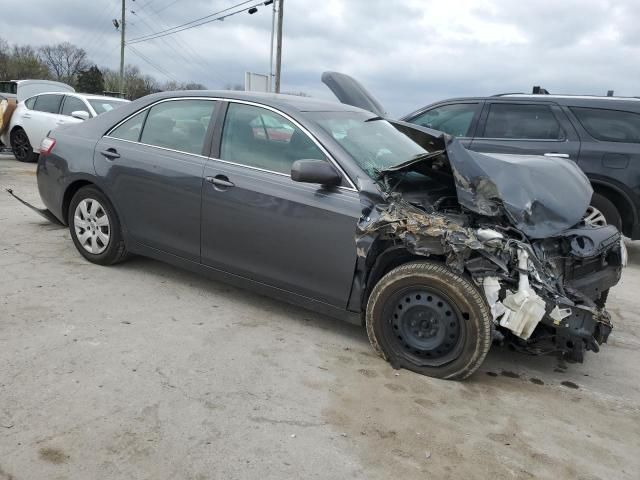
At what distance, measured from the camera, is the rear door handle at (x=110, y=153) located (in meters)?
4.52

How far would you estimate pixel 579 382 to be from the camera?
11.2 feet

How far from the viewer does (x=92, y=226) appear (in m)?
4.77

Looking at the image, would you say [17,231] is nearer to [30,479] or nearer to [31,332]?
[31,332]

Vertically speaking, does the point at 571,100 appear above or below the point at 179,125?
above

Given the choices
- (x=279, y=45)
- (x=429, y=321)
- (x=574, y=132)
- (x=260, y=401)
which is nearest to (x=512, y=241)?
(x=429, y=321)

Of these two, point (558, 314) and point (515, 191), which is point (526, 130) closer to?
point (515, 191)

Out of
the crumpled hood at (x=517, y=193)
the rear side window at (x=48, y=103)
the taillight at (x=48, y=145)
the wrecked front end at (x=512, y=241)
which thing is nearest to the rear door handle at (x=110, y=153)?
the taillight at (x=48, y=145)

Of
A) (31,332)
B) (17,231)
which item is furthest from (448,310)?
(17,231)

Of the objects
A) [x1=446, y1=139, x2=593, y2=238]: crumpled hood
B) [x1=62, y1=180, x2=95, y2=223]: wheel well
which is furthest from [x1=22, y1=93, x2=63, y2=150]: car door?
[x1=446, y1=139, x2=593, y2=238]: crumpled hood

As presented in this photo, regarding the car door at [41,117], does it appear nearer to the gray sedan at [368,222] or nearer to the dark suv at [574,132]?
the gray sedan at [368,222]

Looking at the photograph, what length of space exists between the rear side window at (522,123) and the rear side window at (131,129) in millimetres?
4321

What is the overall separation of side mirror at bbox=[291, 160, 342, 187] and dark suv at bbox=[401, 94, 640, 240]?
3.73m

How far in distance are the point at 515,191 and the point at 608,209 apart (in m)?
3.43

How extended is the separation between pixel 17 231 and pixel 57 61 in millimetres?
79224
